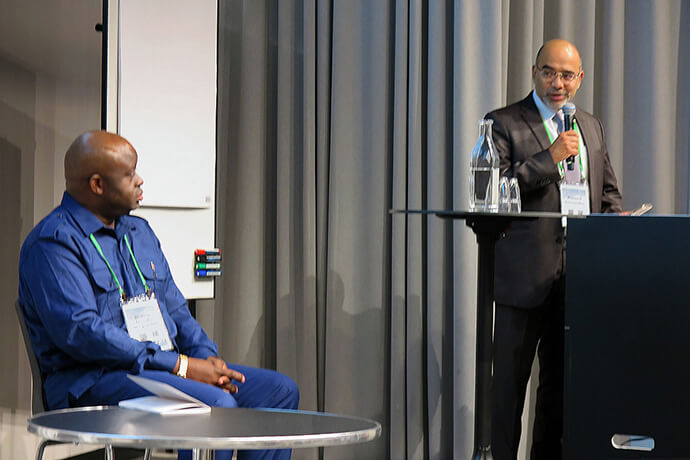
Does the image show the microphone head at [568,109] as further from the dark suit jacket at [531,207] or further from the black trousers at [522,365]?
the black trousers at [522,365]

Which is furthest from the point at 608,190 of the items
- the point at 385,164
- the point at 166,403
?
Result: the point at 166,403

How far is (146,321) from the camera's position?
2.46 m

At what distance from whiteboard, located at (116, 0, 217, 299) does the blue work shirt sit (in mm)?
814

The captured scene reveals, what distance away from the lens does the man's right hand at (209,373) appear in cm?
238

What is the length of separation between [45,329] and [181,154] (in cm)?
125

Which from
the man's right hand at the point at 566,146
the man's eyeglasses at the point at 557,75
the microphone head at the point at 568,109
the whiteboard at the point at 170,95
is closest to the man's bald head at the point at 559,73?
the man's eyeglasses at the point at 557,75

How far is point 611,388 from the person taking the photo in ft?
6.76

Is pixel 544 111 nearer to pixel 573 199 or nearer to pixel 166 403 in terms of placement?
pixel 573 199

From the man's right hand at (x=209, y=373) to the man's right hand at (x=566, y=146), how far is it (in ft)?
4.25

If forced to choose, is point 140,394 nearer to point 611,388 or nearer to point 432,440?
point 611,388

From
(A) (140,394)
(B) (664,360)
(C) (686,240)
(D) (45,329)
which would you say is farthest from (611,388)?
(D) (45,329)

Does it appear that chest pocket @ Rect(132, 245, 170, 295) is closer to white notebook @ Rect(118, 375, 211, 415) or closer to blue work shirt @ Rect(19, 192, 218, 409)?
blue work shirt @ Rect(19, 192, 218, 409)

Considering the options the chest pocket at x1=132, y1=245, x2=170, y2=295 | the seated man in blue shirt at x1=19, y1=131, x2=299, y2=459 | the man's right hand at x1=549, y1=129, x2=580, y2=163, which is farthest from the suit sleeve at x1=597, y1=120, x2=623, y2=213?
the chest pocket at x1=132, y1=245, x2=170, y2=295

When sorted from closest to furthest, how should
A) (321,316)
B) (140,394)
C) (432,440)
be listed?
(140,394) < (432,440) < (321,316)
